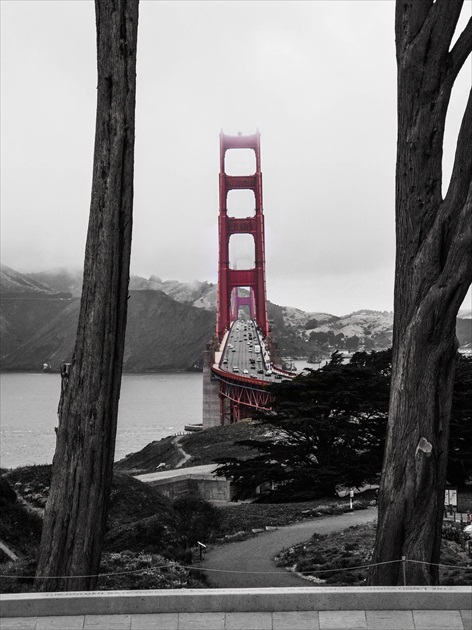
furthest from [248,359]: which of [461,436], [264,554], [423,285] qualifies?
[423,285]

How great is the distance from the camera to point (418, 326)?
5199 millimetres

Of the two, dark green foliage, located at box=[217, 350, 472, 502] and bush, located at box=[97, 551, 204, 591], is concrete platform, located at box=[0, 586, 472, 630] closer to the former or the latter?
bush, located at box=[97, 551, 204, 591]

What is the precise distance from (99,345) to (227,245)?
2537 inches

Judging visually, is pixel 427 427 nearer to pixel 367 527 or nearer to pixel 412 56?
pixel 412 56

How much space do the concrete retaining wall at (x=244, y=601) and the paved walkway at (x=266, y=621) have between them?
0.03 metres

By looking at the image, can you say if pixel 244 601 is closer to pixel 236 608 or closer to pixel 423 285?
pixel 236 608

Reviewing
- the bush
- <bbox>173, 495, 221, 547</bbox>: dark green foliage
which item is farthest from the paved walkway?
<bbox>173, 495, 221, 547</bbox>: dark green foliage

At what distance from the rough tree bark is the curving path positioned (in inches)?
120

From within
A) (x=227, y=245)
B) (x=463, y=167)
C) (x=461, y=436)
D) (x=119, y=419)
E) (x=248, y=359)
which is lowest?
(x=119, y=419)

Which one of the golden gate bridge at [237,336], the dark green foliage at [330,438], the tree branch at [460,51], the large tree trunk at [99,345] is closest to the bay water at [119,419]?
the golden gate bridge at [237,336]

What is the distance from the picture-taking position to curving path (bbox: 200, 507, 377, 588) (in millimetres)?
8562

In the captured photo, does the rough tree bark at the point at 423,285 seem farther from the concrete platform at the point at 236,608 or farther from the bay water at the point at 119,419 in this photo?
the bay water at the point at 119,419

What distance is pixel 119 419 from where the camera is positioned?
6619cm

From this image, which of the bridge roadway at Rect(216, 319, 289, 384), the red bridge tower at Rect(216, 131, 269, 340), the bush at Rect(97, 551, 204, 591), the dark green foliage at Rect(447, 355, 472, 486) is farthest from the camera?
the red bridge tower at Rect(216, 131, 269, 340)
